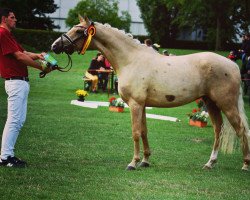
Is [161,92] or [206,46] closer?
[161,92]

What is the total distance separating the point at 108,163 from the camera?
36.1ft

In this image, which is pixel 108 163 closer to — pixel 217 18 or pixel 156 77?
pixel 156 77

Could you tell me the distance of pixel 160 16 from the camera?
252 ft

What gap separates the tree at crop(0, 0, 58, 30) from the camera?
5803cm

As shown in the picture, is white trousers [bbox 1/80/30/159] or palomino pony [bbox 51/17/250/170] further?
palomino pony [bbox 51/17/250/170]

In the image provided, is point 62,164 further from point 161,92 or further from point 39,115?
point 39,115

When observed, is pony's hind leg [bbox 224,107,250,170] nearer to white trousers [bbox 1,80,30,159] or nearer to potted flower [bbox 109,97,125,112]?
white trousers [bbox 1,80,30,159]

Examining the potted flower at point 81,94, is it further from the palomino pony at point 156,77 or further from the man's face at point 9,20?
the man's face at point 9,20

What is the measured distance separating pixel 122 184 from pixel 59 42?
309 centimetres

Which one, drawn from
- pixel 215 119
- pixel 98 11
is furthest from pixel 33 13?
pixel 215 119

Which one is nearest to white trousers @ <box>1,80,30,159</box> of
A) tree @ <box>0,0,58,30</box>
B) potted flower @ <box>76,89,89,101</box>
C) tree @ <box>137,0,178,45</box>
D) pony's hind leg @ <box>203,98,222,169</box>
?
pony's hind leg @ <box>203,98,222,169</box>

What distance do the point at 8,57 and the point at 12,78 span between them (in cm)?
34

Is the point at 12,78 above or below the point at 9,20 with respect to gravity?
below

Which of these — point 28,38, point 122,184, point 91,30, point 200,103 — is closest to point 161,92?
point 91,30
